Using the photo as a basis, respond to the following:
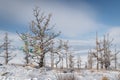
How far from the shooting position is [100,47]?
4809 cm

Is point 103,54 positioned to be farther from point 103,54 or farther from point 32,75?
point 32,75

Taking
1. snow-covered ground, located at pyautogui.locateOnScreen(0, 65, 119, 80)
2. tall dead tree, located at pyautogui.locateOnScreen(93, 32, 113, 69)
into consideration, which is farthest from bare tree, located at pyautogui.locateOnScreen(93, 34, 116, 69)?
snow-covered ground, located at pyautogui.locateOnScreen(0, 65, 119, 80)

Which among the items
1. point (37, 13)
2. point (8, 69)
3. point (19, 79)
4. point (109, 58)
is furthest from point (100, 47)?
point (19, 79)

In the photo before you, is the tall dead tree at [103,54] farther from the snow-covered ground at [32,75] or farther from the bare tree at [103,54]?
the snow-covered ground at [32,75]

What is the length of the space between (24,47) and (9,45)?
91.3 ft

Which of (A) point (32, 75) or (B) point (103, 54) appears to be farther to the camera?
(B) point (103, 54)

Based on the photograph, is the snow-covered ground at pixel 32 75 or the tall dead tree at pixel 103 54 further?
the tall dead tree at pixel 103 54

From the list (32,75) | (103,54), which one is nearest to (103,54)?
(103,54)

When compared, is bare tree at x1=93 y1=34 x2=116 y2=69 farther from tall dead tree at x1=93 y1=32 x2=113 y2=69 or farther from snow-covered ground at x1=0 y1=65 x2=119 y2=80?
snow-covered ground at x1=0 y1=65 x2=119 y2=80

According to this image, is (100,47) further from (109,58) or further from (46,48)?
(46,48)

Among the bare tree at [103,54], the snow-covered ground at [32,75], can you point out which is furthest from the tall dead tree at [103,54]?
the snow-covered ground at [32,75]

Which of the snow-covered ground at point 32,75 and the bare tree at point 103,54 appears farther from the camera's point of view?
the bare tree at point 103,54

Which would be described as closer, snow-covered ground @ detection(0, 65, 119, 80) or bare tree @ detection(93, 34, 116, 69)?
snow-covered ground @ detection(0, 65, 119, 80)

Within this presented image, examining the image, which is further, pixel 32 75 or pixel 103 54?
pixel 103 54
